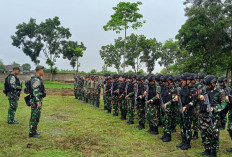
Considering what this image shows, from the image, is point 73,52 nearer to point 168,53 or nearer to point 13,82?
point 168,53

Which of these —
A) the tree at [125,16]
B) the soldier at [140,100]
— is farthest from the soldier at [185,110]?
the tree at [125,16]

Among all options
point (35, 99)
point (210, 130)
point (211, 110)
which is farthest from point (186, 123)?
point (35, 99)

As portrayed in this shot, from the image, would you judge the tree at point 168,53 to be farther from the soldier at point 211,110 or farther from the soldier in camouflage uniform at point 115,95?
the soldier at point 211,110

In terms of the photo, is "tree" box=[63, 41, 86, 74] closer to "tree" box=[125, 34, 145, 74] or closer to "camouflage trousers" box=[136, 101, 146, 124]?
"tree" box=[125, 34, 145, 74]

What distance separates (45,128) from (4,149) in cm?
215

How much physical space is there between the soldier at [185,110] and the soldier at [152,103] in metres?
0.97

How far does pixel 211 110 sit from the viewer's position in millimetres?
4816

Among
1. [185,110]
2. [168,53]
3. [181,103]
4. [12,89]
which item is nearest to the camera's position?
[185,110]

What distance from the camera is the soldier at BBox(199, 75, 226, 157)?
4879 mm

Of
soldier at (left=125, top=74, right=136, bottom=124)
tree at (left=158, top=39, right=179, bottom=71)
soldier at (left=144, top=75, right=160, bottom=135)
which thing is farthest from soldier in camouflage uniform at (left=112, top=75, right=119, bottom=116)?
tree at (left=158, top=39, right=179, bottom=71)

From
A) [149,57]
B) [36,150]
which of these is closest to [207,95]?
[36,150]

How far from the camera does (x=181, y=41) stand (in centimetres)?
2311

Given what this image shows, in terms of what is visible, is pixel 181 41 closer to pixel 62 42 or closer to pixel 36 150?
pixel 36 150

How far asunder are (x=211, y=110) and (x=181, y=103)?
106cm
